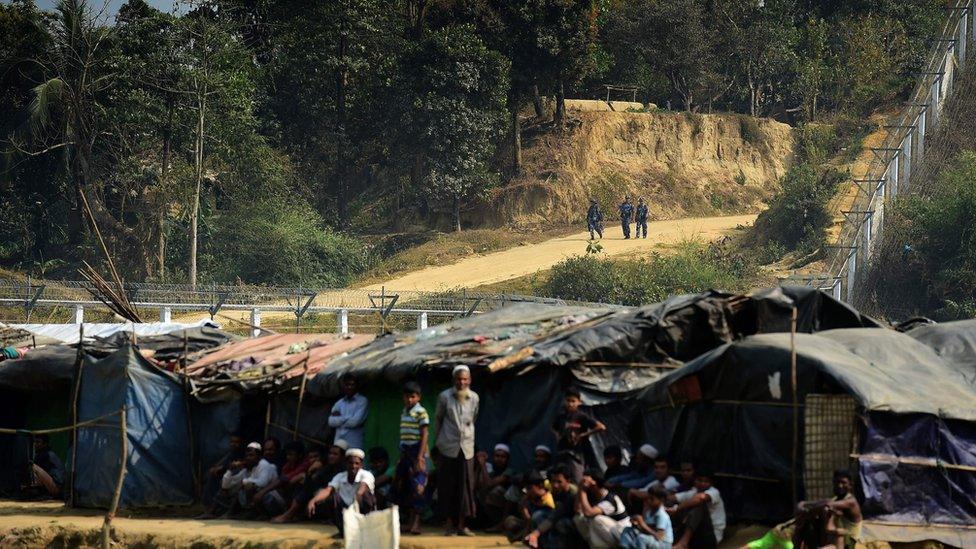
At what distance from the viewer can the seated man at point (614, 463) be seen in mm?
12551

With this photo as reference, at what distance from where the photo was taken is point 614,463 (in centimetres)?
1259

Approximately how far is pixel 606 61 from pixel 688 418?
4059 centimetres

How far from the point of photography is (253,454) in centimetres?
1473

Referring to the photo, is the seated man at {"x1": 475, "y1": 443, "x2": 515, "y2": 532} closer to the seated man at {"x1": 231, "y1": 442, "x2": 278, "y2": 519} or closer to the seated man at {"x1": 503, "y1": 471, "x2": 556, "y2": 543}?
the seated man at {"x1": 503, "y1": 471, "x2": 556, "y2": 543}

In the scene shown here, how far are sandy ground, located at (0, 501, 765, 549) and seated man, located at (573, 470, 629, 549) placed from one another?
3.22 feet

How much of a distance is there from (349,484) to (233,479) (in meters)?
2.27

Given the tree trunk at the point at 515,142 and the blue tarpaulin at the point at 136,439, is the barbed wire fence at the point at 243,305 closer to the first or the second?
the blue tarpaulin at the point at 136,439

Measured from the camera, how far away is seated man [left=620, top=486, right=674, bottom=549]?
36.1 ft

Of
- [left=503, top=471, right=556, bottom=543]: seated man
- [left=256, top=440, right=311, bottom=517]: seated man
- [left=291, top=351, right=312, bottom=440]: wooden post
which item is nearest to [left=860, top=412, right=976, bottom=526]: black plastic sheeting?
[left=503, top=471, right=556, bottom=543]: seated man

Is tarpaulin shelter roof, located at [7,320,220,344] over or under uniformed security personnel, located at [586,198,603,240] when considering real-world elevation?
under

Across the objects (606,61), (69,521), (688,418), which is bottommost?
(69,521)

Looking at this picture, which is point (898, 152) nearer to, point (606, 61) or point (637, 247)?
point (637, 247)

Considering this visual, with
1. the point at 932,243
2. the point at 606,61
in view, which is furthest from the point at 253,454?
the point at 606,61

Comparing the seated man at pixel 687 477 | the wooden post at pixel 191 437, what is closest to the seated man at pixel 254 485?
the wooden post at pixel 191 437
